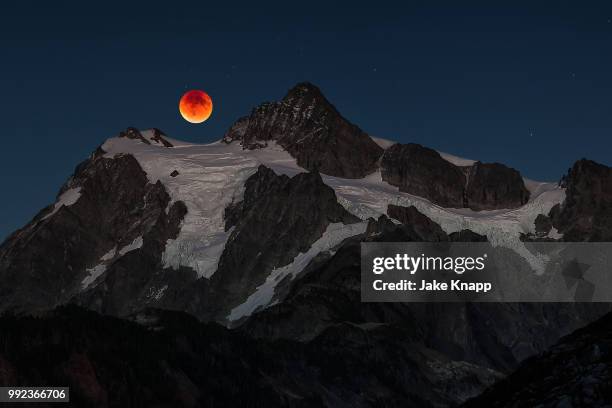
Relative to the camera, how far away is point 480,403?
66.6 meters

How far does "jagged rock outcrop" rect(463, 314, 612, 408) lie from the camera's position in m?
57.6

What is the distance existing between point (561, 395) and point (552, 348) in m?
10.0

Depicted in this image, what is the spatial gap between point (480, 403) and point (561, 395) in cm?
915

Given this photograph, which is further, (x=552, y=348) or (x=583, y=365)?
(x=552, y=348)

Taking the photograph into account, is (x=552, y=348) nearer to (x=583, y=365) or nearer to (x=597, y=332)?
(x=597, y=332)

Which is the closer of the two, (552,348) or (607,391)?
(607,391)

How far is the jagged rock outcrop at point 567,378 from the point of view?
2269 inches

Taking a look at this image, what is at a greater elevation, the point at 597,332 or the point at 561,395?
the point at 597,332

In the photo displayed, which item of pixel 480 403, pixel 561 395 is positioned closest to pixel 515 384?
pixel 480 403

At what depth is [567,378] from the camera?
6047 cm

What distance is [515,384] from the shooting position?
2606 inches

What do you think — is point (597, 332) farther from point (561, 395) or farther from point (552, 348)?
point (561, 395)

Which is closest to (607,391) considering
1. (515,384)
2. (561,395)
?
(561,395)

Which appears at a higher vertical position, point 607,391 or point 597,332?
point 597,332
